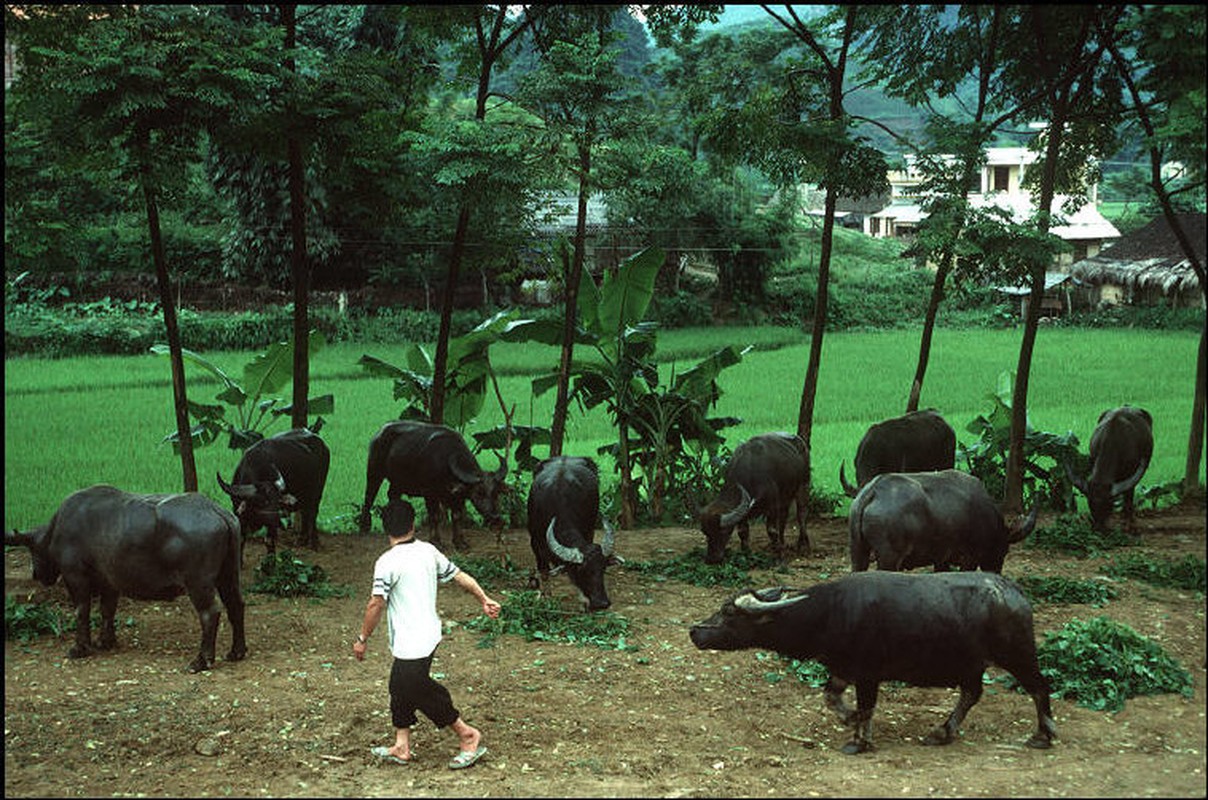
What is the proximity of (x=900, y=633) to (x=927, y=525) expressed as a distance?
2.04m

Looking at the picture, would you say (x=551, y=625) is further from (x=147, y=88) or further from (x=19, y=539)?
(x=147, y=88)

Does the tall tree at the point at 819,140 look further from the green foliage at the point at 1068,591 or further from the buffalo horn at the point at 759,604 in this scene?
the buffalo horn at the point at 759,604

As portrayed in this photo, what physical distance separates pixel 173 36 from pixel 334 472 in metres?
5.47

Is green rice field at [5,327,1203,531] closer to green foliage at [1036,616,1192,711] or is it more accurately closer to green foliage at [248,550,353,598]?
green foliage at [248,550,353,598]

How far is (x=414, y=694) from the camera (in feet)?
18.3

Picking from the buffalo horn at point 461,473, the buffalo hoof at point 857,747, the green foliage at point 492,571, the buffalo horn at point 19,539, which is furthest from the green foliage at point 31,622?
the buffalo hoof at point 857,747

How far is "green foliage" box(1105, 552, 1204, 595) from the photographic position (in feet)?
28.1

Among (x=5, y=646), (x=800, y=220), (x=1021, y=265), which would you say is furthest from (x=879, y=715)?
(x=800, y=220)

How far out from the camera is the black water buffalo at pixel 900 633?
230 inches

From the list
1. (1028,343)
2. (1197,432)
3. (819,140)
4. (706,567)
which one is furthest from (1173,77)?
(706,567)

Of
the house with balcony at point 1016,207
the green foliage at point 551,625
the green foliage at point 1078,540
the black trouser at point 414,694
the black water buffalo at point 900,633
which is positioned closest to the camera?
the black trouser at point 414,694

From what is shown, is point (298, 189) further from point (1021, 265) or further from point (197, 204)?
point (197, 204)

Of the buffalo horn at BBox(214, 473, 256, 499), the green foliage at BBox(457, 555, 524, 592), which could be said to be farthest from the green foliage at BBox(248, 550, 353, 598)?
the green foliage at BBox(457, 555, 524, 592)

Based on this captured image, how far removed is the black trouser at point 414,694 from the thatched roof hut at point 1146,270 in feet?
51.9
